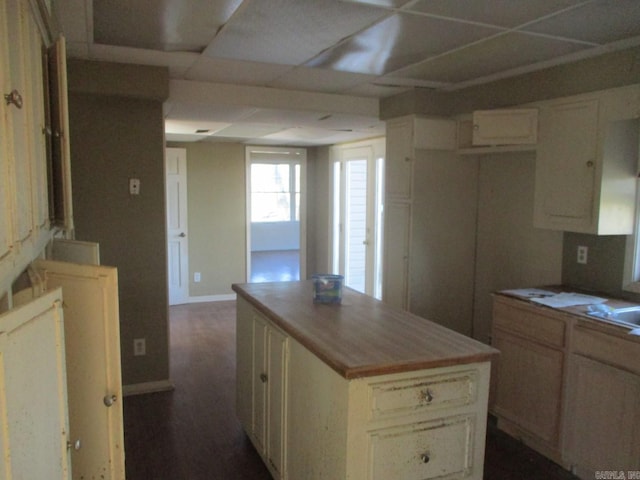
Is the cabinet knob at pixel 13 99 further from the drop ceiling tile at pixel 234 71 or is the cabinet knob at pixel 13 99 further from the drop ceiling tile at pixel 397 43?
the drop ceiling tile at pixel 234 71

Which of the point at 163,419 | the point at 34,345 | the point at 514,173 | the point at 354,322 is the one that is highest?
the point at 514,173

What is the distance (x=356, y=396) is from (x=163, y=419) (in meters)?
2.07

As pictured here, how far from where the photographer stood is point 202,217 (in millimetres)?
6719

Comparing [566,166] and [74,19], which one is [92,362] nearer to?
[74,19]

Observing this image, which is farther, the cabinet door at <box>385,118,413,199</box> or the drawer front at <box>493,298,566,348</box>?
the cabinet door at <box>385,118,413,199</box>

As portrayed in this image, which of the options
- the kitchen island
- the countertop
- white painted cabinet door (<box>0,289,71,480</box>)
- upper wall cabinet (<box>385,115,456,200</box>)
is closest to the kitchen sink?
the countertop

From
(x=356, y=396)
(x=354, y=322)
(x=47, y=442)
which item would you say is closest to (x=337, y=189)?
(x=354, y=322)

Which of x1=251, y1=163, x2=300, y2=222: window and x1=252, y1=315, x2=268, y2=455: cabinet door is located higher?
x1=251, y1=163, x2=300, y2=222: window

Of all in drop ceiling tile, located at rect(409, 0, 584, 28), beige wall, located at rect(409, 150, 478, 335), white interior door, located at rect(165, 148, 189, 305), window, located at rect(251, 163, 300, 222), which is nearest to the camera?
drop ceiling tile, located at rect(409, 0, 584, 28)

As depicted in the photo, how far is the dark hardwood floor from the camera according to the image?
9.13ft

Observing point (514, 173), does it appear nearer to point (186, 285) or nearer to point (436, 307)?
point (436, 307)

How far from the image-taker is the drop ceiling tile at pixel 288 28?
7.31 feet

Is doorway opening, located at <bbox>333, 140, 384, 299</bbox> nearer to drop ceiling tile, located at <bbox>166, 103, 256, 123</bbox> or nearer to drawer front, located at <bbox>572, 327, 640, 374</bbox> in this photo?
drop ceiling tile, located at <bbox>166, 103, 256, 123</bbox>

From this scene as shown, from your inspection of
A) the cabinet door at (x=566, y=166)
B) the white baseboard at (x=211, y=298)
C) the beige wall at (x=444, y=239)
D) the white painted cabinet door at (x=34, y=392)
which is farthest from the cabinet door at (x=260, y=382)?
the white baseboard at (x=211, y=298)
